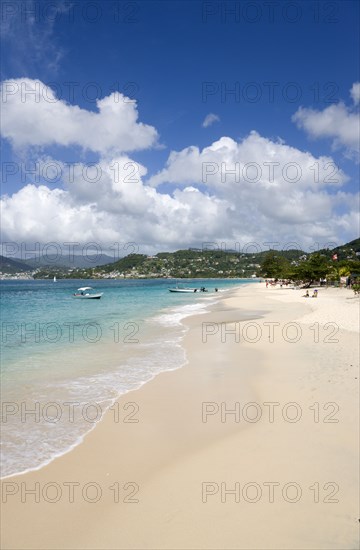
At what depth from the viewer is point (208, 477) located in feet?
21.7

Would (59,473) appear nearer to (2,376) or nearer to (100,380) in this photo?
(100,380)

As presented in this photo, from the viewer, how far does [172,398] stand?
11.3m

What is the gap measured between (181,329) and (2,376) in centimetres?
1469

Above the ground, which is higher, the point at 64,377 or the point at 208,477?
the point at 208,477

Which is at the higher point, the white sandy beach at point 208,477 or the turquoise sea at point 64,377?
the white sandy beach at point 208,477

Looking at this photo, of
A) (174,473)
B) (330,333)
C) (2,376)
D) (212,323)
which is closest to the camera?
(174,473)

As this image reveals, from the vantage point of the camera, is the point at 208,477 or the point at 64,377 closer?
the point at 208,477

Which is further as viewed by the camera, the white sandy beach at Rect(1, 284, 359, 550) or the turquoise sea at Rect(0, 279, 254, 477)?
the turquoise sea at Rect(0, 279, 254, 477)

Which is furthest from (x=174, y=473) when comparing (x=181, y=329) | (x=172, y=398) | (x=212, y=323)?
(x=212, y=323)

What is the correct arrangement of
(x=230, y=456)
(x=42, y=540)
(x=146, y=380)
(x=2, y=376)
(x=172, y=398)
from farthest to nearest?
(x=2, y=376) < (x=146, y=380) < (x=172, y=398) < (x=230, y=456) < (x=42, y=540)

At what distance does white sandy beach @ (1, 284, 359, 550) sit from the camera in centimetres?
518

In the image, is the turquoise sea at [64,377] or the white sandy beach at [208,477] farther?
the turquoise sea at [64,377]

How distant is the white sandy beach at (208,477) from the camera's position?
17.0 feet

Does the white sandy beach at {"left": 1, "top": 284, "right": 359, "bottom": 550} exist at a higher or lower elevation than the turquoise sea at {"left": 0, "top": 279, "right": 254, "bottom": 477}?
higher
